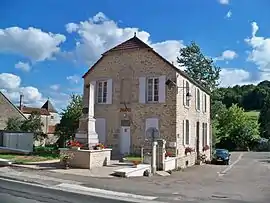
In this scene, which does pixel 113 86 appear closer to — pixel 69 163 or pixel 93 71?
pixel 93 71

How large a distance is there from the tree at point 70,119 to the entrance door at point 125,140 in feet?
26.0

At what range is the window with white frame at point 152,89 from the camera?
84.8 feet

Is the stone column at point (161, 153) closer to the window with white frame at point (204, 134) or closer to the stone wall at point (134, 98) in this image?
the stone wall at point (134, 98)

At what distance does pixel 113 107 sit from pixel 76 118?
7.49 meters

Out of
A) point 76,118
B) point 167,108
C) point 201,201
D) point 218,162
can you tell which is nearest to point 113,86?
point 167,108

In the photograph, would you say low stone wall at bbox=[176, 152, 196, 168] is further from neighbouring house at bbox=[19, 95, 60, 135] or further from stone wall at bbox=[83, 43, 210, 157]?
neighbouring house at bbox=[19, 95, 60, 135]

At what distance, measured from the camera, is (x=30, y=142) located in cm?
2986

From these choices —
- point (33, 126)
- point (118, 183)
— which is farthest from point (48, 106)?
point (118, 183)

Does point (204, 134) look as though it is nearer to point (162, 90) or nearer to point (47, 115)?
point (162, 90)

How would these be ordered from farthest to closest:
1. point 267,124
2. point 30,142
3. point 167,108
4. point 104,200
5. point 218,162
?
point 267,124
point 218,162
point 30,142
point 167,108
point 104,200

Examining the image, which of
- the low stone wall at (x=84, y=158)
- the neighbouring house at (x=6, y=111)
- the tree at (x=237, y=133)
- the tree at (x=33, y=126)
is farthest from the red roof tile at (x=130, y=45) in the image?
the tree at (x=237, y=133)

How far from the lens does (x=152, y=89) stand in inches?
1028

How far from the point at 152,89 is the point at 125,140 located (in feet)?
14.1

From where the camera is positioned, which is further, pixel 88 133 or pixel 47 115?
pixel 47 115
